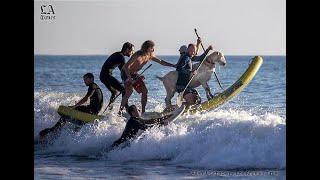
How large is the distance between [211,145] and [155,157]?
500mm

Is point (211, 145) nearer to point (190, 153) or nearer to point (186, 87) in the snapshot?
point (190, 153)

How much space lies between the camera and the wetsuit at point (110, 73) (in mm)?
6227

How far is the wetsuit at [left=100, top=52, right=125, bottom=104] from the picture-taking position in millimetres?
6227

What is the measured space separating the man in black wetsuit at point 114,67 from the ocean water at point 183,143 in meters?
0.09

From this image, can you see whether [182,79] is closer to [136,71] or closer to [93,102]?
[136,71]

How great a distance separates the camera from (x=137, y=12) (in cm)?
595

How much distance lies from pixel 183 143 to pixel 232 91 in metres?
0.76

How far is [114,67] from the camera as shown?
6270 mm

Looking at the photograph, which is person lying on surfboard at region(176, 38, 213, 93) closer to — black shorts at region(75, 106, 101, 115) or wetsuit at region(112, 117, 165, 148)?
wetsuit at region(112, 117, 165, 148)

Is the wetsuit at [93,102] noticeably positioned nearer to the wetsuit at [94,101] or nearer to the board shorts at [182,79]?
the wetsuit at [94,101]

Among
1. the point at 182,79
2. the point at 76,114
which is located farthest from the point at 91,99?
the point at 182,79

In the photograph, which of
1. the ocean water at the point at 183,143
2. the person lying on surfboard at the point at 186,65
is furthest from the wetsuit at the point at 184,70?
the ocean water at the point at 183,143
